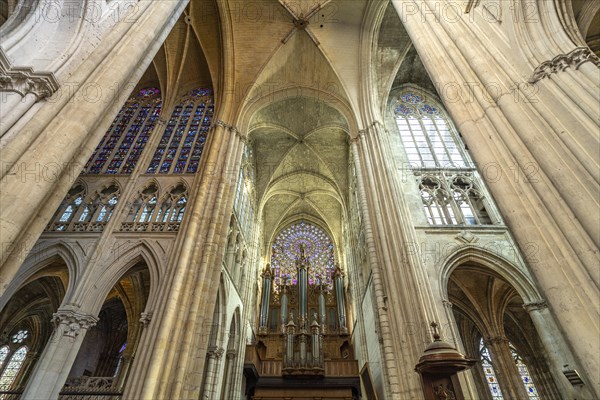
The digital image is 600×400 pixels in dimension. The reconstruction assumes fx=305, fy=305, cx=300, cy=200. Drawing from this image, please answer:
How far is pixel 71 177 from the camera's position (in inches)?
224

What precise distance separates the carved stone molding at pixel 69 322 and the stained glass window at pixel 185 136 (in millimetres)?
5644

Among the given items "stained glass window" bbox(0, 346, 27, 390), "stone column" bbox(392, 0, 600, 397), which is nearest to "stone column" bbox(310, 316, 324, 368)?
"stone column" bbox(392, 0, 600, 397)

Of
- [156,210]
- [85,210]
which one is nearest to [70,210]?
[85,210]

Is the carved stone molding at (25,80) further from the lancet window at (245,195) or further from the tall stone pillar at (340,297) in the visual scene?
the tall stone pillar at (340,297)

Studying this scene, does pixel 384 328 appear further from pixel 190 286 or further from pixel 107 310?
pixel 107 310

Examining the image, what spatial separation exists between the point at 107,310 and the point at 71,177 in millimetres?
12663

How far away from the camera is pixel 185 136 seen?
13.3m

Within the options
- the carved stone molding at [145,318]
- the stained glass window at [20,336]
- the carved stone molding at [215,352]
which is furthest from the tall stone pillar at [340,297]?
the stained glass window at [20,336]

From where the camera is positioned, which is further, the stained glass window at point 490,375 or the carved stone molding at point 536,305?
the stained glass window at point 490,375

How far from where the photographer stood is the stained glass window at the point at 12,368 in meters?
12.1

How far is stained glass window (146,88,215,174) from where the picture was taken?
12148 millimetres

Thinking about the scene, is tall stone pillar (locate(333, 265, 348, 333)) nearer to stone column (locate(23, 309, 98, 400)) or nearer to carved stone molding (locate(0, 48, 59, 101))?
stone column (locate(23, 309, 98, 400))

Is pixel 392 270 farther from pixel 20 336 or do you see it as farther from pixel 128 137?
pixel 20 336

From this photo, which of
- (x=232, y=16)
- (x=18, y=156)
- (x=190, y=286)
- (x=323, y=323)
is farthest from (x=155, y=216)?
(x=323, y=323)
